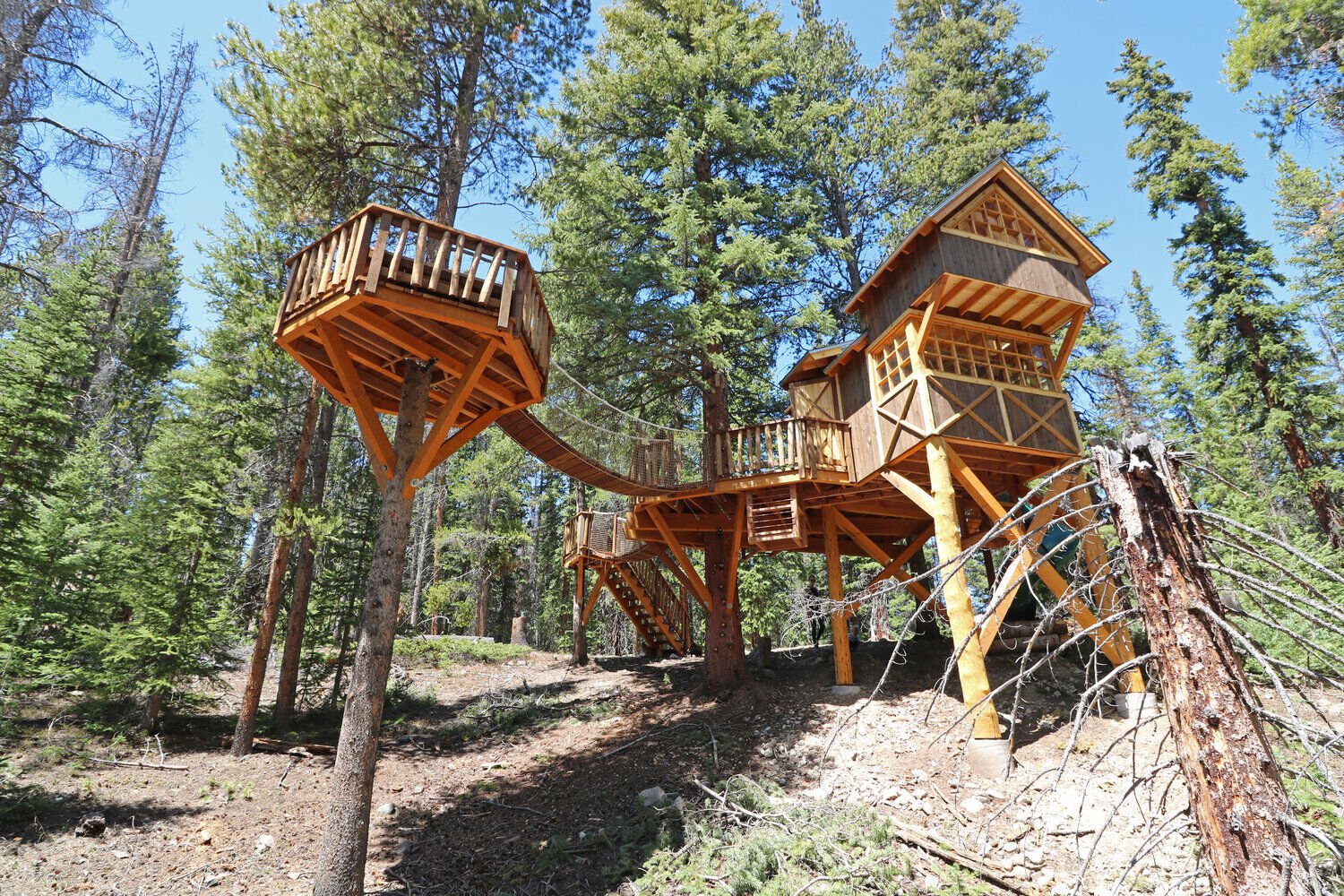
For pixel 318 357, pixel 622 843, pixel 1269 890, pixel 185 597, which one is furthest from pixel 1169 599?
pixel 185 597

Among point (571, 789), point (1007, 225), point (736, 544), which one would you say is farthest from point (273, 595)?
point (1007, 225)

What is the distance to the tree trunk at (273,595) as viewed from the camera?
10.5 meters

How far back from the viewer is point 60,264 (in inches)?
392

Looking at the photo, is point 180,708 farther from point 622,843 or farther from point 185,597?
point 622,843

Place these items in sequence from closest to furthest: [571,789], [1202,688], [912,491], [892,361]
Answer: [1202,688]
[571,789]
[912,491]
[892,361]

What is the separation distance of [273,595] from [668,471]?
7.23m

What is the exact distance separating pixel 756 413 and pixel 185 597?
11717mm

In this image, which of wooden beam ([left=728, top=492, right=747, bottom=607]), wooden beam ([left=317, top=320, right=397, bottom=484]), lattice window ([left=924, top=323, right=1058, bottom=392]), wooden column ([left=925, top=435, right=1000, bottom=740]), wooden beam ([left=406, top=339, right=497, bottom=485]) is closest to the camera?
wooden beam ([left=317, top=320, right=397, bottom=484])

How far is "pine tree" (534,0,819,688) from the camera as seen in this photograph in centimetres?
1192

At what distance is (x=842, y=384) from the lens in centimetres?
1366

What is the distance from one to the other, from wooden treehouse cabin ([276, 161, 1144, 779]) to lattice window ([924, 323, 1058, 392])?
5cm

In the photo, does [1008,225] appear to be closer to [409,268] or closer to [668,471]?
[668,471]

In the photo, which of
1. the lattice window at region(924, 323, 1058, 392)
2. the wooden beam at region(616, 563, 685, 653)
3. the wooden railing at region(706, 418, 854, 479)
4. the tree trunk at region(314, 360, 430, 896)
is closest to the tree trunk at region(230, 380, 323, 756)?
the tree trunk at region(314, 360, 430, 896)

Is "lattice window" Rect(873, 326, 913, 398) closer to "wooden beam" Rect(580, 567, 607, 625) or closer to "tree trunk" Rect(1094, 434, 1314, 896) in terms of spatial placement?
"tree trunk" Rect(1094, 434, 1314, 896)
